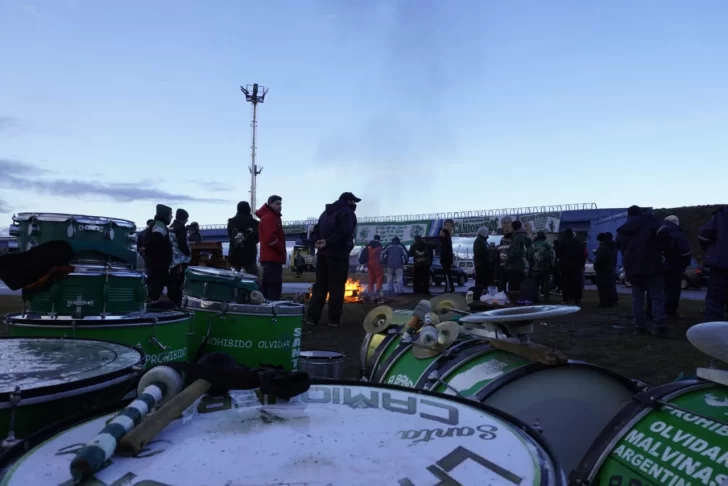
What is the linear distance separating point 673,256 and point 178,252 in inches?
317

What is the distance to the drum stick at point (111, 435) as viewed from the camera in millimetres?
1108

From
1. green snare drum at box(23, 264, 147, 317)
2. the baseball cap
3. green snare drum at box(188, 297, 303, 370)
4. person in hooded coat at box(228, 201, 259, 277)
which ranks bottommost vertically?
green snare drum at box(188, 297, 303, 370)

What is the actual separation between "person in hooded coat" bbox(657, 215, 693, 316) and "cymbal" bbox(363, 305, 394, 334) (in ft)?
17.3

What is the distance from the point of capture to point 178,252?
770 centimetres

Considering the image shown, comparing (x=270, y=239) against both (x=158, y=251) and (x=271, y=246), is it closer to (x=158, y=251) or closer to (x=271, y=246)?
(x=271, y=246)

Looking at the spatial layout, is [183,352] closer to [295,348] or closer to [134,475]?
[295,348]

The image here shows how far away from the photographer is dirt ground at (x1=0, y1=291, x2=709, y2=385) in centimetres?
529

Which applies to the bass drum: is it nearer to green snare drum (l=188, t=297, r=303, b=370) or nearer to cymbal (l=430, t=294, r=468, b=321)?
cymbal (l=430, t=294, r=468, b=321)

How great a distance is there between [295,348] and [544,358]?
2.65m

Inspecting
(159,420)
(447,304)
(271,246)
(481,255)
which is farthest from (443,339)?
(481,255)

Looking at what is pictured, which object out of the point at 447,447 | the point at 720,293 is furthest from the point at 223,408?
the point at 720,293

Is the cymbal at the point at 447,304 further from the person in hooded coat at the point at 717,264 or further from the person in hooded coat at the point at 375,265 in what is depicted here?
the person in hooded coat at the point at 375,265

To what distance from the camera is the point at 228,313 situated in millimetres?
4188

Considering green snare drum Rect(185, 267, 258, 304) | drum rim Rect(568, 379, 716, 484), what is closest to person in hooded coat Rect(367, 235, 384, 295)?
green snare drum Rect(185, 267, 258, 304)
